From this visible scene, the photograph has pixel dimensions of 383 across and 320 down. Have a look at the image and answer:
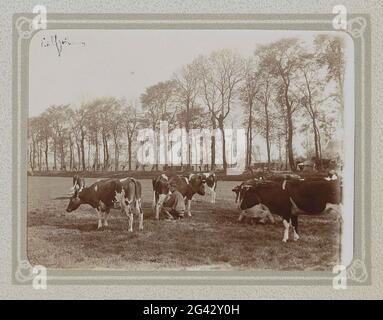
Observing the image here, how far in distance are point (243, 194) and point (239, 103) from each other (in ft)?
1.44

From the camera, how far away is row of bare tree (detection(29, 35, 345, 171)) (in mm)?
2219

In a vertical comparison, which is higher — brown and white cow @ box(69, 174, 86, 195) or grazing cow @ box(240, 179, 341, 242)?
brown and white cow @ box(69, 174, 86, 195)

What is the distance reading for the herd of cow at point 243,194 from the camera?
2.21 metres

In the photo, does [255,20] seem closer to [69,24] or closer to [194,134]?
[194,134]

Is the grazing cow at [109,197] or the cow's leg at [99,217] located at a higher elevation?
the grazing cow at [109,197]

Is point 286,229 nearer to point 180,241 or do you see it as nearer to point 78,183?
point 180,241

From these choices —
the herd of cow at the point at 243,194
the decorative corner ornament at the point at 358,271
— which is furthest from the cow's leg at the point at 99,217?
the decorative corner ornament at the point at 358,271

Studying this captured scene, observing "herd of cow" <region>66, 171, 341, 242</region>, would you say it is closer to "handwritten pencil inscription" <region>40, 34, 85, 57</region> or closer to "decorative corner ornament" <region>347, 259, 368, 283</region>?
"decorative corner ornament" <region>347, 259, 368, 283</region>

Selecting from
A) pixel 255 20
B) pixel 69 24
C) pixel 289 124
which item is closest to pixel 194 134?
pixel 289 124

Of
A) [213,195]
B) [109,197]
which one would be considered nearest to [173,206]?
[213,195]

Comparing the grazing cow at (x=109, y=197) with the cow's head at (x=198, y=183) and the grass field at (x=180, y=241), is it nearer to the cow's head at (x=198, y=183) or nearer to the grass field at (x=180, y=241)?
the grass field at (x=180, y=241)

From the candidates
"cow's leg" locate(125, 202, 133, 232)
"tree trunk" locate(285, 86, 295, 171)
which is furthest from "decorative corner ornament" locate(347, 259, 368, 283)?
"cow's leg" locate(125, 202, 133, 232)

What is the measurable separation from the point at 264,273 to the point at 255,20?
1.21 m

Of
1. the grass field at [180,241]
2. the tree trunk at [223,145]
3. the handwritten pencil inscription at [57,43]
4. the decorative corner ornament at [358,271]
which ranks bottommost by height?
the decorative corner ornament at [358,271]
